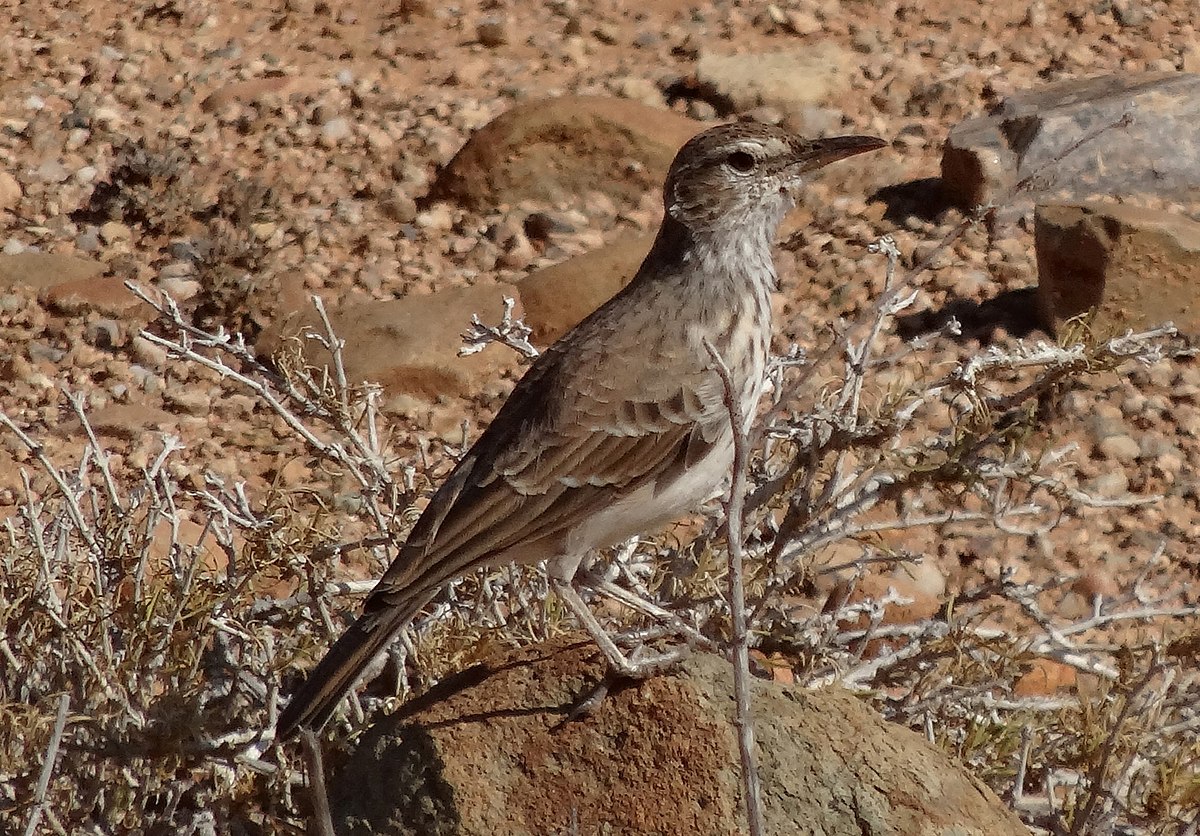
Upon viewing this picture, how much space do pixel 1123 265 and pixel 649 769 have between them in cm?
442

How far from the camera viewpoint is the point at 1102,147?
8.53 meters

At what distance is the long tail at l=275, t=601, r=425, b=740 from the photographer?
13.7 feet

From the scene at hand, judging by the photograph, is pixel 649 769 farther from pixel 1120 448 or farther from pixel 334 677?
pixel 1120 448

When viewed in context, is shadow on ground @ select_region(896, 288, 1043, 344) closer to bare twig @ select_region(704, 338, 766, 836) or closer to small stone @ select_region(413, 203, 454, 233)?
small stone @ select_region(413, 203, 454, 233)

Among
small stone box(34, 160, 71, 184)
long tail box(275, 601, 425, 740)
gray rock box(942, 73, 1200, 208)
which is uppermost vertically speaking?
long tail box(275, 601, 425, 740)

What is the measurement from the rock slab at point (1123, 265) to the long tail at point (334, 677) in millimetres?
4249

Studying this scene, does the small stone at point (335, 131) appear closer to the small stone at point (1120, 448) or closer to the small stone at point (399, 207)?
the small stone at point (399, 207)

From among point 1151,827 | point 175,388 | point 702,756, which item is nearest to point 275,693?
point 702,756

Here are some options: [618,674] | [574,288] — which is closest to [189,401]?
[574,288]

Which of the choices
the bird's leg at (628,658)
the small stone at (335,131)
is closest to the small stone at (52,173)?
the small stone at (335,131)

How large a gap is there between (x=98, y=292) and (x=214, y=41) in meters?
2.93

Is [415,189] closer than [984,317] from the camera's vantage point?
No

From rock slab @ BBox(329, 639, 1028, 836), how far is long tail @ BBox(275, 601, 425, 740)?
136 mm

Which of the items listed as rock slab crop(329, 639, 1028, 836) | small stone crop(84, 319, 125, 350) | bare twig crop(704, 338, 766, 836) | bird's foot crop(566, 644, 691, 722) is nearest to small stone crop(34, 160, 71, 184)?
small stone crop(84, 319, 125, 350)
